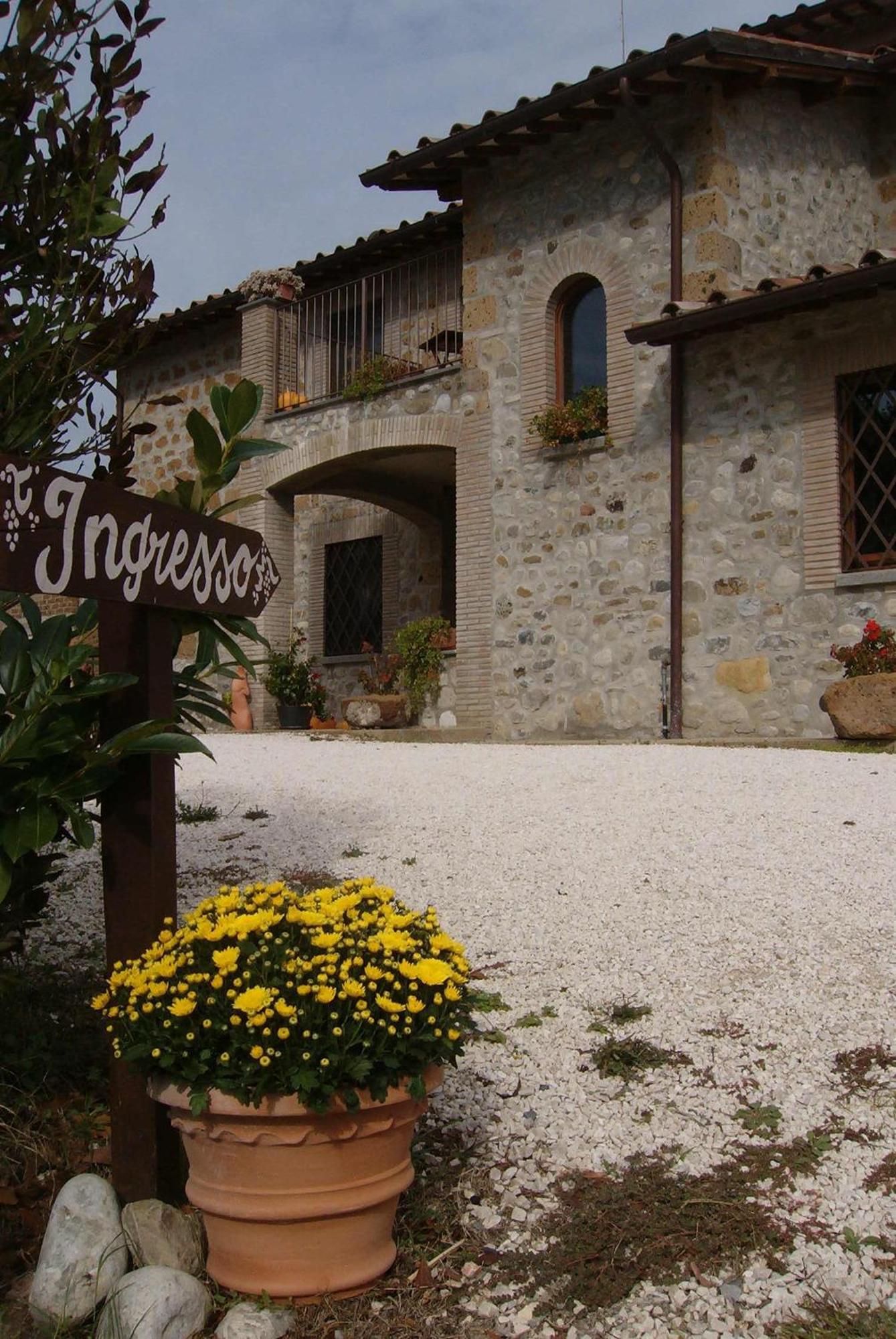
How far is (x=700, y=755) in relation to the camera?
26.6ft

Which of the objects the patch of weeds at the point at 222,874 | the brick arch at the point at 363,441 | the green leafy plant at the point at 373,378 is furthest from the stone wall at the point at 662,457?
the patch of weeds at the point at 222,874

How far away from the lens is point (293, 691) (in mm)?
14180

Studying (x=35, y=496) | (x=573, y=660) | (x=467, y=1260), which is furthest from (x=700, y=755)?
(x=35, y=496)

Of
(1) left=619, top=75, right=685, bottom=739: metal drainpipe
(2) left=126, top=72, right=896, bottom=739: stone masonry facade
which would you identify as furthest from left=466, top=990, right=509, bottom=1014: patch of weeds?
(1) left=619, top=75, right=685, bottom=739: metal drainpipe

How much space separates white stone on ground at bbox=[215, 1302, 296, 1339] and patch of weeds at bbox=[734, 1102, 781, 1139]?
1.18m

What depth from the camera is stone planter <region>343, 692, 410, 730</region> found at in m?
12.6

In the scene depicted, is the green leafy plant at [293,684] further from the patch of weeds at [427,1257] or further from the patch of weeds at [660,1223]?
the patch of weeds at [660,1223]

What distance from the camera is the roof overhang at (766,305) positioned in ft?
28.8

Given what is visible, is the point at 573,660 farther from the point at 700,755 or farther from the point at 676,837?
the point at 676,837

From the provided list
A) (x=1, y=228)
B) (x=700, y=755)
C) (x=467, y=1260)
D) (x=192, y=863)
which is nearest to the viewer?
(x=467, y=1260)

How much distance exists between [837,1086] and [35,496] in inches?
93.8

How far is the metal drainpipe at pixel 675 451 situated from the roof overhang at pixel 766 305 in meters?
0.41

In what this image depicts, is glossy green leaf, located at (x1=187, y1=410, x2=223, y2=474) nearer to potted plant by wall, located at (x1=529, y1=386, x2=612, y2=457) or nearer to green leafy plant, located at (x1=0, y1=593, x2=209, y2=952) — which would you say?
green leafy plant, located at (x1=0, y1=593, x2=209, y2=952)

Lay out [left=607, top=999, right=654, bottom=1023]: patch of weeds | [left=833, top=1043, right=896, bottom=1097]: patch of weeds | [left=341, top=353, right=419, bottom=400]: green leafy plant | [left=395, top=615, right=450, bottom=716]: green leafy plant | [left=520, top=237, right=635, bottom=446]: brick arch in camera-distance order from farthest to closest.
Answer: [left=341, top=353, right=419, bottom=400]: green leafy plant → [left=395, top=615, right=450, bottom=716]: green leafy plant → [left=520, top=237, right=635, bottom=446]: brick arch → [left=607, top=999, right=654, bottom=1023]: patch of weeds → [left=833, top=1043, right=896, bottom=1097]: patch of weeds
